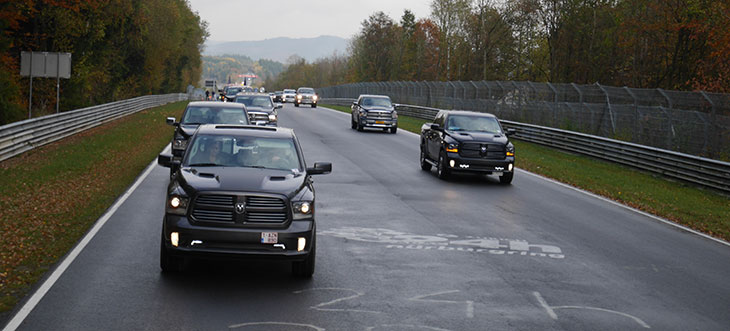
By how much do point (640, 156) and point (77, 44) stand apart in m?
32.3

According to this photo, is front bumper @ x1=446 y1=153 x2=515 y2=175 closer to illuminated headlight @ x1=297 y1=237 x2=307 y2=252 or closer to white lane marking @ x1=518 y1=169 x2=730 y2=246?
white lane marking @ x1=518 y1=169 x2=730 y2=246

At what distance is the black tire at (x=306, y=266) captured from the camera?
871 cm

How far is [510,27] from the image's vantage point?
72.6 metres

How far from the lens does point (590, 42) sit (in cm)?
5631

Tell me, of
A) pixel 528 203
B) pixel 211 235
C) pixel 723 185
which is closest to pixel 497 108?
pixel 723 185

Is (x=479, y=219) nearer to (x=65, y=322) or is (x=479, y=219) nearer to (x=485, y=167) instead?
(x=485, y=167)

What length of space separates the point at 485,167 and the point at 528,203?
3280 mm

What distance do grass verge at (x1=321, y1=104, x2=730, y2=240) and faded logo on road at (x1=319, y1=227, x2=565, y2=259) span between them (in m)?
4.70

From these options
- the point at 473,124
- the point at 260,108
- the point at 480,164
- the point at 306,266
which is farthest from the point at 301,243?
the point at 260,108

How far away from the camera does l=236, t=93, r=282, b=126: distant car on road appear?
27714mm

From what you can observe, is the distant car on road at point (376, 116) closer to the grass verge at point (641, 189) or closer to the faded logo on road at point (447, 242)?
the grass verge at point (641, 189)

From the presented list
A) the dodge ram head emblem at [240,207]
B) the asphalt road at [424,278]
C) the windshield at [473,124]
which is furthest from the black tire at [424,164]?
the dodge ram head emblem at [240,207]

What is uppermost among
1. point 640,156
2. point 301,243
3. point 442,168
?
point 640,156

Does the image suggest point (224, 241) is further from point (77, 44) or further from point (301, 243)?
point (77, 44)
